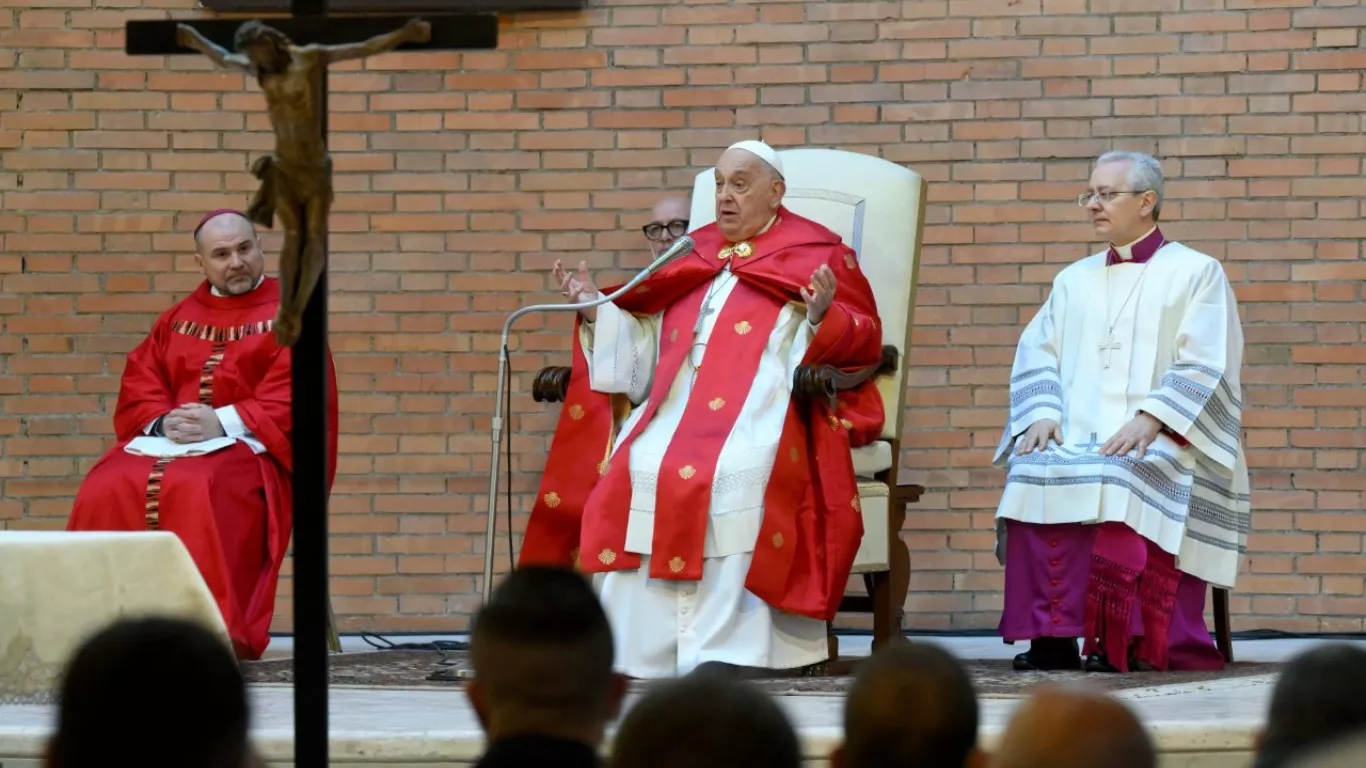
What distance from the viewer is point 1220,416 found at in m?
5.96

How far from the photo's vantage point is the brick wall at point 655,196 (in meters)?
7.15

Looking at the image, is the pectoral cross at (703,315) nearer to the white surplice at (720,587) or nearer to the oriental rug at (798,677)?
the white surplice at (720,587)

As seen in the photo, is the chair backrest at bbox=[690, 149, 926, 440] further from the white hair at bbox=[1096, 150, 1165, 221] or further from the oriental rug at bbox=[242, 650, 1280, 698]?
the oriental rug at bbox=[242, 650, 1280, 698]

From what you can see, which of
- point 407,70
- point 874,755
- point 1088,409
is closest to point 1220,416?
point 1088,409

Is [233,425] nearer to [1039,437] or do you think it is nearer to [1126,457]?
[1039,437]

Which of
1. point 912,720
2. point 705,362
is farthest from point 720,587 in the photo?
point 912,720

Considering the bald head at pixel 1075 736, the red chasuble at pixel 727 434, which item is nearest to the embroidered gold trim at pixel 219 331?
the red chasuble at pixel 727 434

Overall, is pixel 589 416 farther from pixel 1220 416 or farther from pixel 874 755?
pixel 874 755

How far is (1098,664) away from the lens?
5.81 metres

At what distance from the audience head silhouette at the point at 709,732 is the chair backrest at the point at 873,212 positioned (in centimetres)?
454

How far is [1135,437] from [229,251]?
2977 millimetres

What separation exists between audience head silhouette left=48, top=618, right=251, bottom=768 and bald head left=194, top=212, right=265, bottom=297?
15.8 ft

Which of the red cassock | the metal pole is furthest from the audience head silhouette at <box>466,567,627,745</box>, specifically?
the red cassock

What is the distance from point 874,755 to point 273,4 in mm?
6038
